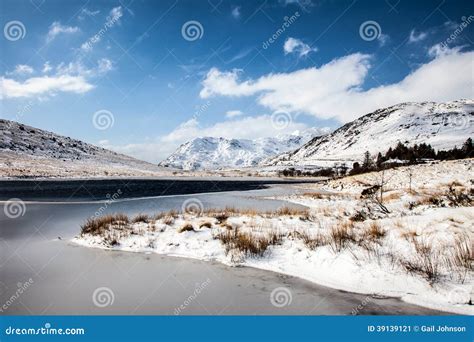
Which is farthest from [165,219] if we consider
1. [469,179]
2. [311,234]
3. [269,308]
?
[469,179]

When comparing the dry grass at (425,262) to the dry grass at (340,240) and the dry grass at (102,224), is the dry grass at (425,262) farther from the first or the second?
the dry grass at (102,224)

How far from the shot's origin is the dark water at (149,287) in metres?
6.77

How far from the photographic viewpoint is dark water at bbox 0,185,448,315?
22.2ft

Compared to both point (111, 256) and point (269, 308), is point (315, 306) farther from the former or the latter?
point (111, 256)

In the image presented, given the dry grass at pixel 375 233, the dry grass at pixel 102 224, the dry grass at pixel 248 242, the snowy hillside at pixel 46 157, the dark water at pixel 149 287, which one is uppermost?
the snowy hillside at pixel 46 157

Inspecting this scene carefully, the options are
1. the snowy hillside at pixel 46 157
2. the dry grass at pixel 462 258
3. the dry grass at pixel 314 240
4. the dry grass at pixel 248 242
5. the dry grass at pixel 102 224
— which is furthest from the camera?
the snowy hillside at pixel 46 157

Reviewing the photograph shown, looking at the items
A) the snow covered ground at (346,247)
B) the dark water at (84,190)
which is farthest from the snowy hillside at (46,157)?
the snow covered ground at (346,247)

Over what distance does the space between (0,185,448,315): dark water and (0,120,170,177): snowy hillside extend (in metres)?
68.7

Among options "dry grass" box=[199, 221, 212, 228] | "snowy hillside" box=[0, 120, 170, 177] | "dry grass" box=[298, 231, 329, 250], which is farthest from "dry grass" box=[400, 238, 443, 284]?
"snowy hillside" box=[0, 120, 170, 177]

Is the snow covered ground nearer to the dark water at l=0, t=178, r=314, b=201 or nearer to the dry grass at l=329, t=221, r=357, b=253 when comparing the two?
the dry grass at l=329, t=221, r=357, b=253

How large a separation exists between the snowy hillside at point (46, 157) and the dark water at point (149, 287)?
68.7 m

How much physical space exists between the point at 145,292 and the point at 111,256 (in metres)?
3.53

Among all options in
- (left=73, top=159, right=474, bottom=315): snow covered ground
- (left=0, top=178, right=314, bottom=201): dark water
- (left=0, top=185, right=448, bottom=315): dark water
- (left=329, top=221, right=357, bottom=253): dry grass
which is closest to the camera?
(left=0, top=185, right=448, bottom=315): dark water

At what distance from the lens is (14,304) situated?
7031mm
